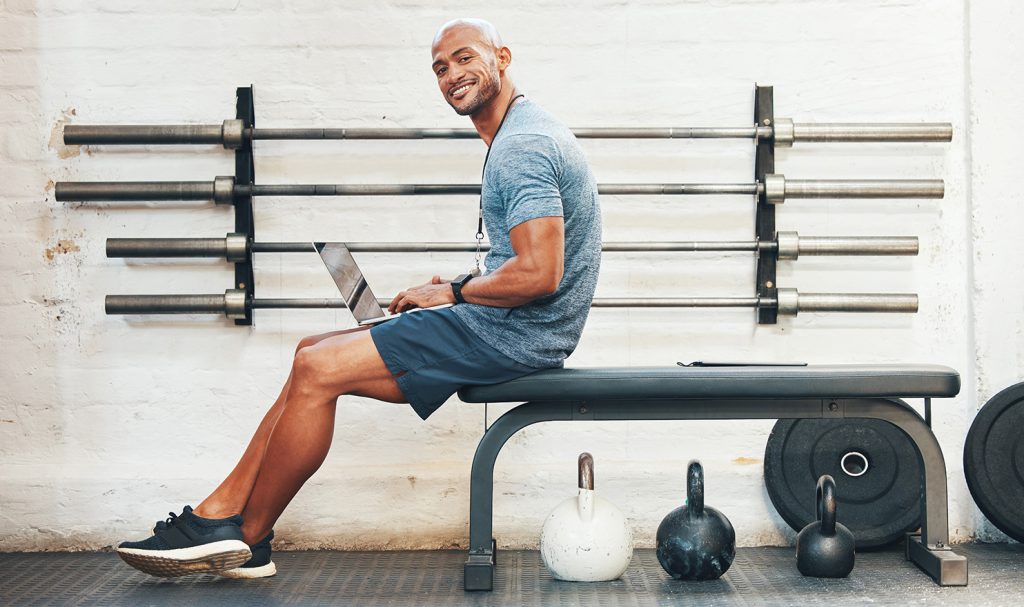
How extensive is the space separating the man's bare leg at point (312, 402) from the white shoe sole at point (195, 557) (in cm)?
12

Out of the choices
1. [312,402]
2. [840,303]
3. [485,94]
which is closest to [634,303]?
[840,303]

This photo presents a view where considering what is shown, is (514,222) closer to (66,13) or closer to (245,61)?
(245,61)

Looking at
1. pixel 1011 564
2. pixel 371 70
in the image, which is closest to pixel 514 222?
pixel 371 70

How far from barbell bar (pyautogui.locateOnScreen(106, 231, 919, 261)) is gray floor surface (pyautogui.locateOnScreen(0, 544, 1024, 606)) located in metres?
0.87

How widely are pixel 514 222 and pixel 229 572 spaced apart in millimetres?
1123

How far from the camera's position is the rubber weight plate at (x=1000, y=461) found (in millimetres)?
2869

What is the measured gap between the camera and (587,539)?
254cm

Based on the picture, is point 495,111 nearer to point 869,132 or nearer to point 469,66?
point 469,66

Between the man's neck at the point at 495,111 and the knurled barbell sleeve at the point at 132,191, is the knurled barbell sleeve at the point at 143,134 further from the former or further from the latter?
the man's neck at the point at 495,111

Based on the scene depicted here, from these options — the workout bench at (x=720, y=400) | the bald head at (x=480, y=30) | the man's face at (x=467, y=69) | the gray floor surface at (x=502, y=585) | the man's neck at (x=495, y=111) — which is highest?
the bald head at (x=480, y=30)

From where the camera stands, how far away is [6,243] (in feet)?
10.3

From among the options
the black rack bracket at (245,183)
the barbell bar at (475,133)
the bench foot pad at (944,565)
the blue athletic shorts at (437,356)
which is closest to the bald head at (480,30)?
the barbell bar at (475,133)

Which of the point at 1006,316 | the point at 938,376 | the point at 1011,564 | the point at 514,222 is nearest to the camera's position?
the point at 514,222

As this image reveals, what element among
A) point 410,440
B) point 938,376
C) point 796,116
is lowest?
point 410,440
